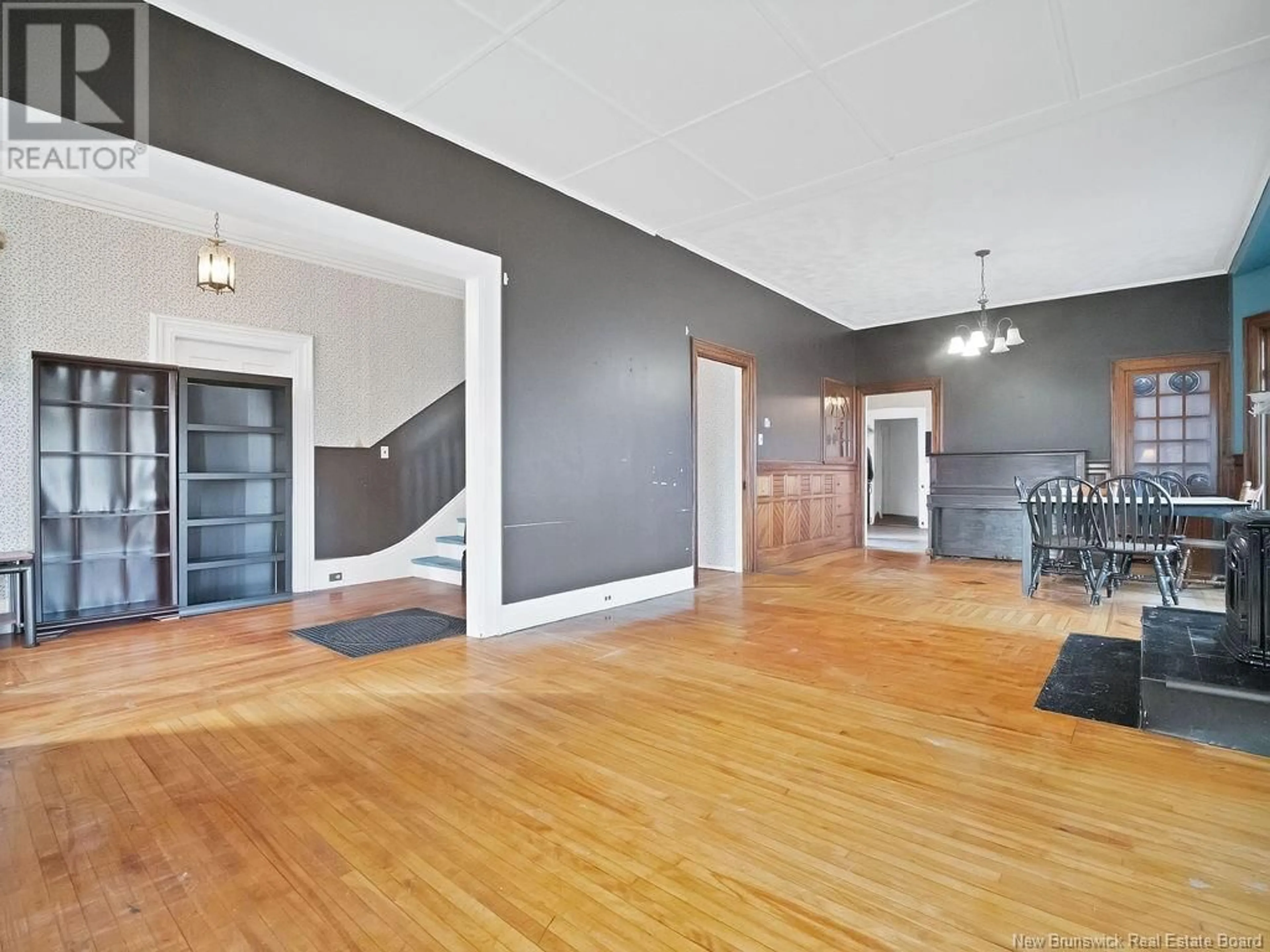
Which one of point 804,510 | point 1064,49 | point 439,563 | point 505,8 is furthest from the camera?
point 804,510

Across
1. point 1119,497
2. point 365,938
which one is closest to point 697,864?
point 365,938

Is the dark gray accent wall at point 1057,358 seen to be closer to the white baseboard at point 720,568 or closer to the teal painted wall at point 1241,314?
the teal painted wall at point 1241,314

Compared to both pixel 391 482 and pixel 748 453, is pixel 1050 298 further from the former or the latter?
pixel 391 482

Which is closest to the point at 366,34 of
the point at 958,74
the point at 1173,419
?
the point at 958,74

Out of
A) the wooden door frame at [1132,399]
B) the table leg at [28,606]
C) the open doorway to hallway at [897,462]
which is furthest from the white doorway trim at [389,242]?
the open doorway to hallway at [897,462]

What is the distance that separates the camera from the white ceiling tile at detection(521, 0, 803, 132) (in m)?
2.45

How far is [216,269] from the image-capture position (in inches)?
161

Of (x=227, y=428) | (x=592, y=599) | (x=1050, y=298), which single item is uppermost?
(x=1050, y=298)

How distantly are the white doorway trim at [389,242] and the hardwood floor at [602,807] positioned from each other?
636mm

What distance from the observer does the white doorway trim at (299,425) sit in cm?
510

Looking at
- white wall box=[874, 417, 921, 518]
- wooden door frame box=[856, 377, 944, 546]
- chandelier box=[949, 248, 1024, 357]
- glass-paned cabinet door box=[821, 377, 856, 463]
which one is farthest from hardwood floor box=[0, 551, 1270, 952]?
white wall box=[874, 417, 921, 518]

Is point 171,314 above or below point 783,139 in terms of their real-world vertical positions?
below

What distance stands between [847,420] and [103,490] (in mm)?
7602

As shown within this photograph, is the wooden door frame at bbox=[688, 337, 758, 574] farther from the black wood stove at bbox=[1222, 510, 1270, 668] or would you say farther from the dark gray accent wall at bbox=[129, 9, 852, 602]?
the black wood stove at bbox=[1222, 510, 1270, 668]
